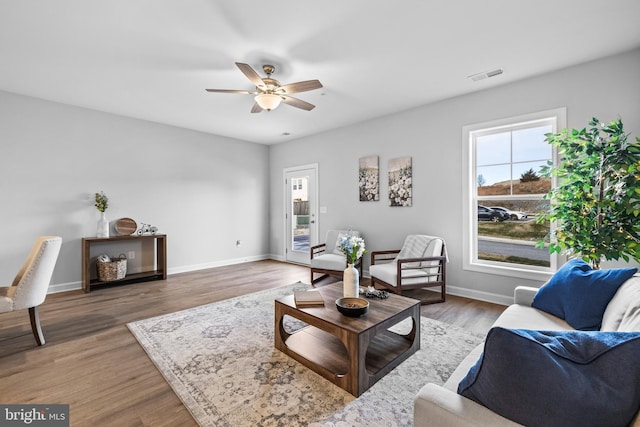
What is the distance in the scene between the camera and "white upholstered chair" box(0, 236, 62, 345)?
2414 millimetres

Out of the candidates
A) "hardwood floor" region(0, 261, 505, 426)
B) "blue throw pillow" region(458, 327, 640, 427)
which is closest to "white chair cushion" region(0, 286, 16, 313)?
"hardwood floor" region(0, 261, 505, 426)

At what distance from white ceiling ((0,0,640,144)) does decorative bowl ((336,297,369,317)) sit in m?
2.28

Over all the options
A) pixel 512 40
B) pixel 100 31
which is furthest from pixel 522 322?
pixel 100 31

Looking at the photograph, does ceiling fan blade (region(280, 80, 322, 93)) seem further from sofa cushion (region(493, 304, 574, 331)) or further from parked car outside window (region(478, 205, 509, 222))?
parked car outside window (region(478, 205, 509, 222))

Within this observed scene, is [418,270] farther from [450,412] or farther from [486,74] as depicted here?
[450,412]

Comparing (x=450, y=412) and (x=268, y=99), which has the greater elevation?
(x=268, y=99)

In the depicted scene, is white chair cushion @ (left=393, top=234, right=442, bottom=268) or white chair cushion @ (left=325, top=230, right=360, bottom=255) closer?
white chair cushion @ (left=393, top=234, right=442, bottom=268)

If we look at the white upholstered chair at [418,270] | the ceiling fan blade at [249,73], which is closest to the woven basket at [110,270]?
the ceiling fan blade at [249,73]

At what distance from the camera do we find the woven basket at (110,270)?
171 inches

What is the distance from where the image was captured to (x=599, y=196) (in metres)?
2.55

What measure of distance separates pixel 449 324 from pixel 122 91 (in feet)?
15.9

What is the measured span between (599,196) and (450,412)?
2720 mm

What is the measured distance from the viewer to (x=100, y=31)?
2.50 meters

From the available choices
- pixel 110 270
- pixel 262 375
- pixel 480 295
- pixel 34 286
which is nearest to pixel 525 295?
pixel 480 295
